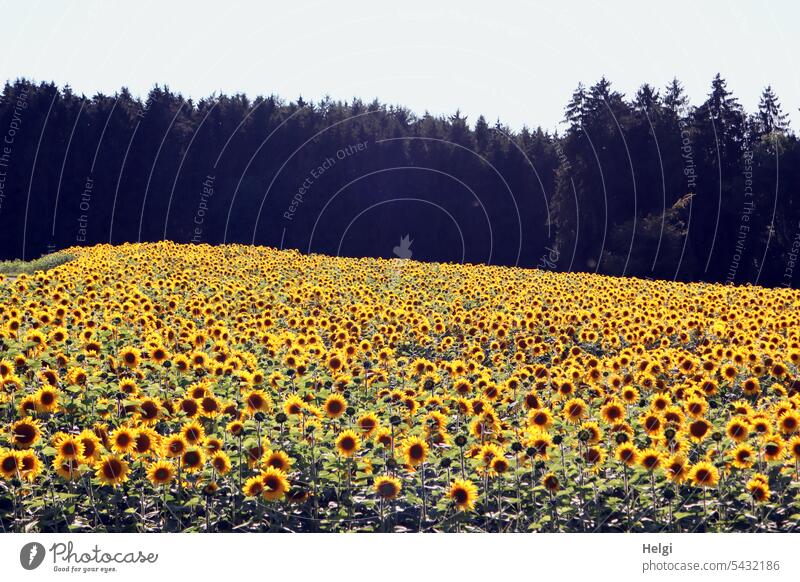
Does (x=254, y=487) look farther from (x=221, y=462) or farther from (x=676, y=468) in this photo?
(x=676, y=468)

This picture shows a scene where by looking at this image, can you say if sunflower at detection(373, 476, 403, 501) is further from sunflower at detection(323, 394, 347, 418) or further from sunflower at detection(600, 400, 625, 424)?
sunflower at detection(600, 400, 625, 424)

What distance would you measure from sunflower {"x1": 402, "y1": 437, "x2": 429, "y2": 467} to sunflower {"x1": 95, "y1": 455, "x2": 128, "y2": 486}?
2304 millimetres

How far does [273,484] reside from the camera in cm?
732

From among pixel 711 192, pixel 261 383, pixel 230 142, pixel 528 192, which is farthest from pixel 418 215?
pixel 261 383

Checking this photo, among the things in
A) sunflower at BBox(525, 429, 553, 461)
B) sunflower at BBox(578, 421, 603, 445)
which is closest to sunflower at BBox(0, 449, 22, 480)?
sunflower at BBox(525, 429, 553, 461)

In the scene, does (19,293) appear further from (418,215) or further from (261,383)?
(418,215)

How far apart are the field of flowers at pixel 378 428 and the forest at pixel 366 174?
44.0m

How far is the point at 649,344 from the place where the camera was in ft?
50.9

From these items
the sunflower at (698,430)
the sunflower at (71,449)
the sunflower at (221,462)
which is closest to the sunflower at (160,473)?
the sunflower at (221,462)

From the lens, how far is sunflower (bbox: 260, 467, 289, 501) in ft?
23.9

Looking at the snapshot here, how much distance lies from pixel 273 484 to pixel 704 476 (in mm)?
3464

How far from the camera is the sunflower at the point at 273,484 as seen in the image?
7297mm
